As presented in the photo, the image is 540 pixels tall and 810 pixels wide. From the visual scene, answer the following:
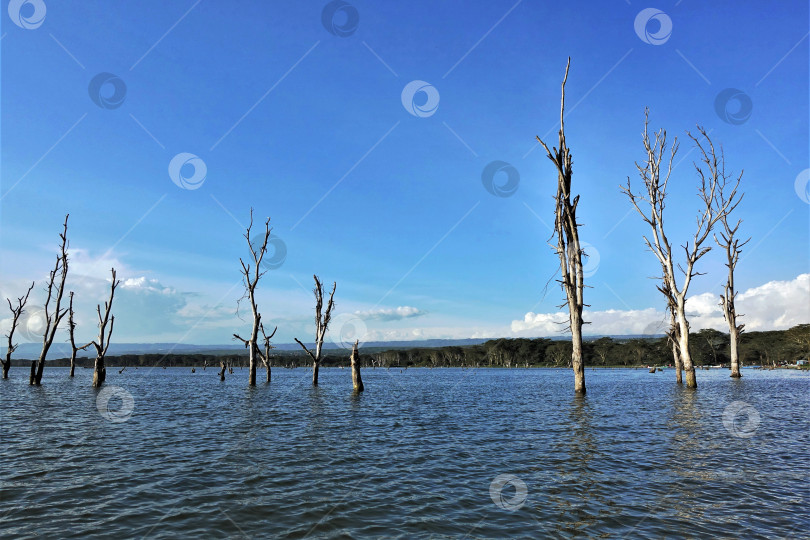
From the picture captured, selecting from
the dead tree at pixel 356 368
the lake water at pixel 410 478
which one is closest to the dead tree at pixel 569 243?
the lake water at pixel 410 478

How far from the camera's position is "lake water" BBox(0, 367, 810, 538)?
7.44 metres

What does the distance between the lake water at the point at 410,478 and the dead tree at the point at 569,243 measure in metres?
8.10

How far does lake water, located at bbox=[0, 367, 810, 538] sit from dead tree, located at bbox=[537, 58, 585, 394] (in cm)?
810

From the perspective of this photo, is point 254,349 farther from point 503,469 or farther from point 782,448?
point 782,448

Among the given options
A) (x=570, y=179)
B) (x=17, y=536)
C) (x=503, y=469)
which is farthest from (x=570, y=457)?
(x=570, y=179)

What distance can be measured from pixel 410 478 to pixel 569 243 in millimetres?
22045

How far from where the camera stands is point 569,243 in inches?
1126

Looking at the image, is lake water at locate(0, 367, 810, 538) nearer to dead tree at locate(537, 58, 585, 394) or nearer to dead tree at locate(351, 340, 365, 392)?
dead tree at locate(537, 58, 585, 394)

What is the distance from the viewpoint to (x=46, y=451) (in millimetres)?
13305

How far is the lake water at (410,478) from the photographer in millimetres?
7441

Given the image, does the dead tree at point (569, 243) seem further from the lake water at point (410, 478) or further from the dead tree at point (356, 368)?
the dead tree at point (356, 368)

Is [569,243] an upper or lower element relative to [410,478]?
upper

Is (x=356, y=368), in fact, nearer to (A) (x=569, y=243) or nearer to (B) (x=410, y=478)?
(A) (x=569, y=243)

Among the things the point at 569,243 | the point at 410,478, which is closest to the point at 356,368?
the point at 569,243
